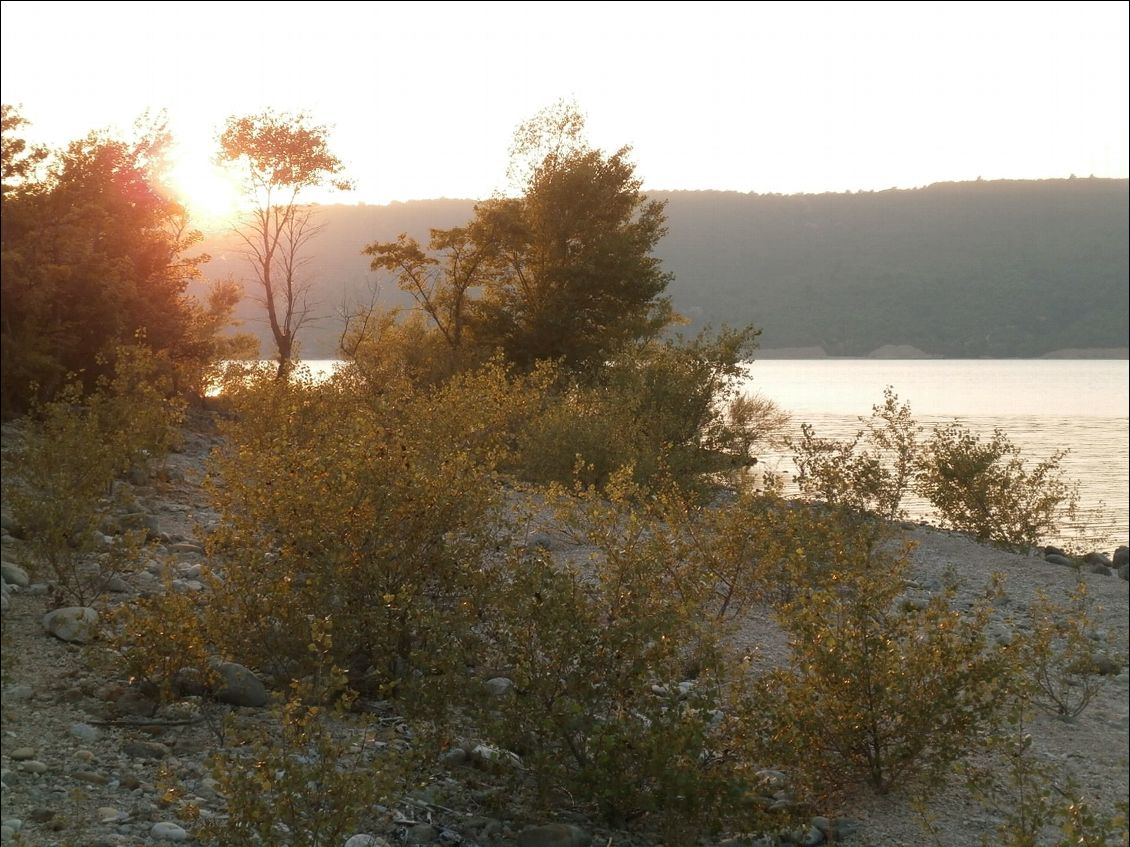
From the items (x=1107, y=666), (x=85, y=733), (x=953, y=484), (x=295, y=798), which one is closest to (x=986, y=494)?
(x=953, y=484)

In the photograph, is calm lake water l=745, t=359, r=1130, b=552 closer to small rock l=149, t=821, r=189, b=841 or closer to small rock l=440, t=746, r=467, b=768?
small rock l=440, t=746, r=467, b=768

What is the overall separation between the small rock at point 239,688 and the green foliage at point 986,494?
42.0 feet

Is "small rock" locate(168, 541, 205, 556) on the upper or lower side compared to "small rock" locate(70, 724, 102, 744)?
upper

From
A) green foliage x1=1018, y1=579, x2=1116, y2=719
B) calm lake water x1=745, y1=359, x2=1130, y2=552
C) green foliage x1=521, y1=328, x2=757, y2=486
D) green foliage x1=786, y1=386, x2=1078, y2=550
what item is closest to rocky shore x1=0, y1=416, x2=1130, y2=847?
green foliage x1=1018, y1=579, x2=1116, y2=719

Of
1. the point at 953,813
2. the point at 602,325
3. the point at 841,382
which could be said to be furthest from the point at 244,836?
the point at 841,382

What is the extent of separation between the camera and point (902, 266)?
4328 inches

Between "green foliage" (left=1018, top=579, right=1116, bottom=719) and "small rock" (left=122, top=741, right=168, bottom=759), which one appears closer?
"small rock" (left=122, top=741, right=168, bottom=759)

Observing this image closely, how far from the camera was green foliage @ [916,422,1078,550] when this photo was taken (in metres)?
16.0

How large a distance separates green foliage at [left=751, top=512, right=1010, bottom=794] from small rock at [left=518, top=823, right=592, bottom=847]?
1.10 meters

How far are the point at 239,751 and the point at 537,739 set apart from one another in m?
1.48

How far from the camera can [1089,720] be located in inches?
293

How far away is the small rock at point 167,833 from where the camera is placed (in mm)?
4492

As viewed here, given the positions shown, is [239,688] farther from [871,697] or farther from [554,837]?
[871,697]

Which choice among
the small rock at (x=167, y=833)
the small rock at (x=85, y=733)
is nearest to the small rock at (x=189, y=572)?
the small rock at (x=85, y=733)
